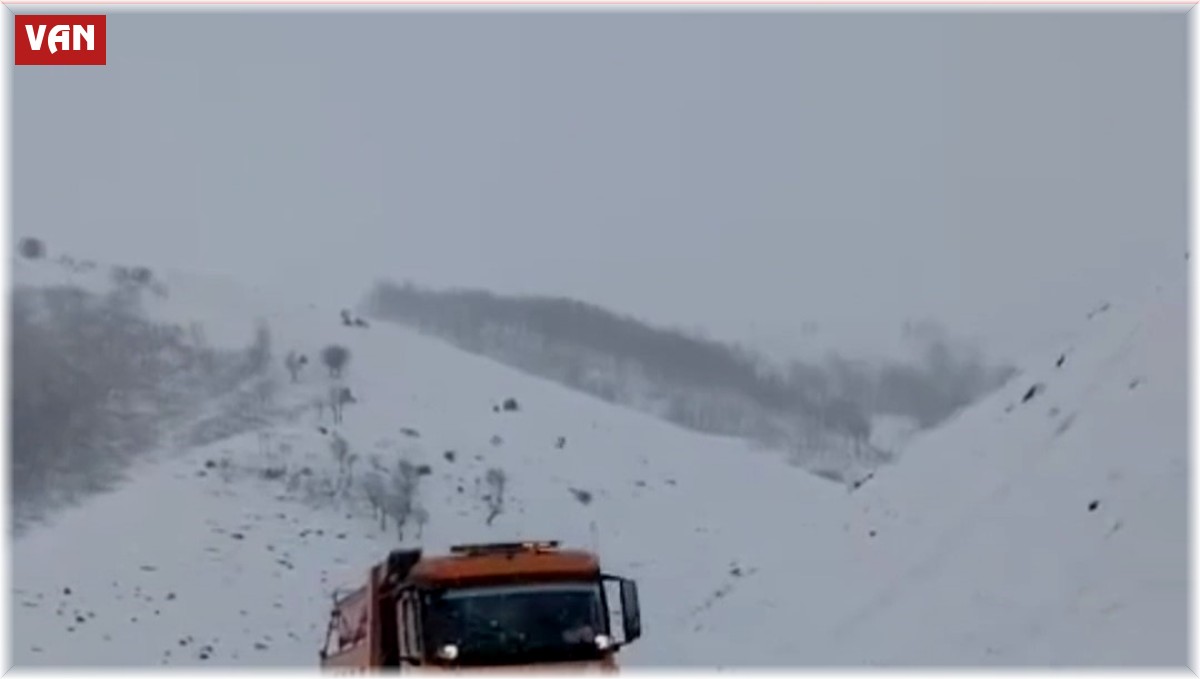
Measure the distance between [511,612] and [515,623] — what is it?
0.40 feet

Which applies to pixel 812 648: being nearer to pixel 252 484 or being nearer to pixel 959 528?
pixel 959 528

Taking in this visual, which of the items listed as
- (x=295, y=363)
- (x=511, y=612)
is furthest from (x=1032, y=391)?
(x=295, y=363)

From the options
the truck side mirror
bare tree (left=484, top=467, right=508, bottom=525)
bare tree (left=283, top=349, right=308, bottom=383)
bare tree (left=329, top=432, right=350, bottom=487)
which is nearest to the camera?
the truck side mirror

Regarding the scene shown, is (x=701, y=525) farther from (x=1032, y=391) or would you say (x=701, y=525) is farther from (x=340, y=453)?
(x=1032, y=391)

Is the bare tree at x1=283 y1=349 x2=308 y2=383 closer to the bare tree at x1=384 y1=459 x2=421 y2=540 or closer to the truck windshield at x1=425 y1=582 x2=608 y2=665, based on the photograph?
the bare tree at x1=384 y1=459 x2=421 y2=540

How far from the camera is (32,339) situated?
212 feet

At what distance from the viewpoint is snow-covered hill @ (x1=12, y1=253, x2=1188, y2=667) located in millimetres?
25219

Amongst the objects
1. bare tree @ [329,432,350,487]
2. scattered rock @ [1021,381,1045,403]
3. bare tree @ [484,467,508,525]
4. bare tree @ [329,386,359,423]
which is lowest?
bare tree @ [484,467,508,525]

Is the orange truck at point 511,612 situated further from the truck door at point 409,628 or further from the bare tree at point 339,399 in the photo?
the bare tree at point 339,399

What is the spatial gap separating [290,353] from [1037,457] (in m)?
36.4

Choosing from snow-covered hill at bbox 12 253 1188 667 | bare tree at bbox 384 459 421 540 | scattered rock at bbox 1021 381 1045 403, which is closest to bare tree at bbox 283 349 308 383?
snow-covered hill at bbox 12 253 1188 667

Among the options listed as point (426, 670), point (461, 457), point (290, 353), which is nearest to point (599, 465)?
point (461, 457)

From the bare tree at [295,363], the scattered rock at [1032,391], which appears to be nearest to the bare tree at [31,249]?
the bare tree at [295,363]

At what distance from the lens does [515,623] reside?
63.8ft
